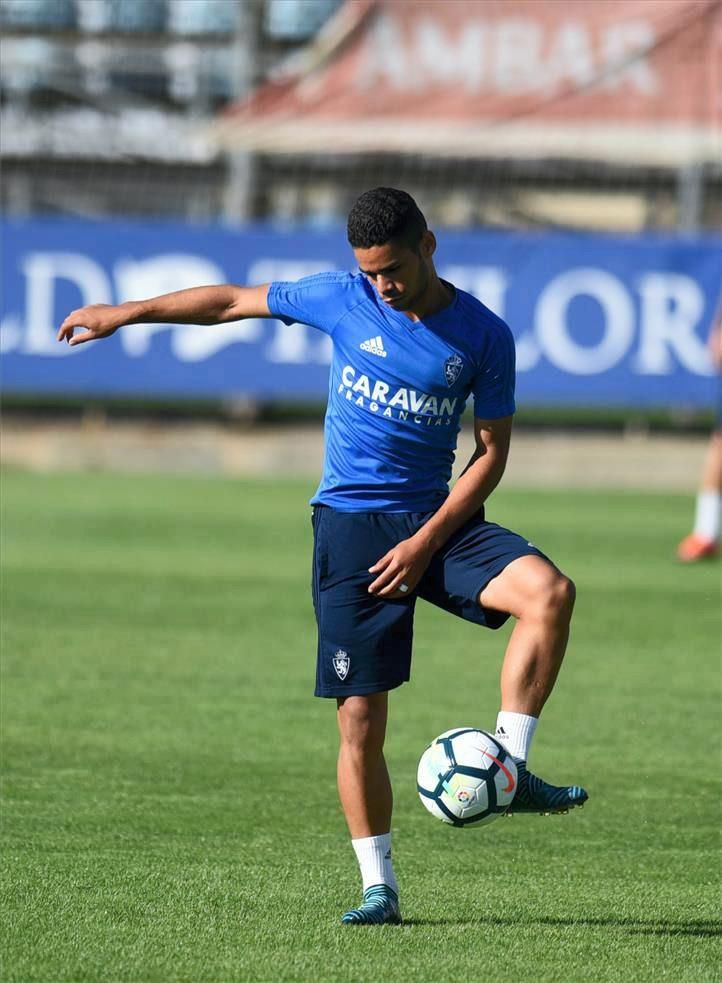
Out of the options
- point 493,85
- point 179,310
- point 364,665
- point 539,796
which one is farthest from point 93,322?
point 493,85

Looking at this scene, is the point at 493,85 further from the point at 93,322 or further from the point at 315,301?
the point at 93,322

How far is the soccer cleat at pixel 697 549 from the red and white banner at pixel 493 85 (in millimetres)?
9077

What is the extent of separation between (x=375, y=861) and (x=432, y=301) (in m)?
1.70

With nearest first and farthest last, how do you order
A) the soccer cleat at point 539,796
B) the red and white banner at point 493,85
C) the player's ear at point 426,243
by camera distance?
the soccer cleat at point 539,796
the player's ear at point 426,243
the red and white banner at point 493,85

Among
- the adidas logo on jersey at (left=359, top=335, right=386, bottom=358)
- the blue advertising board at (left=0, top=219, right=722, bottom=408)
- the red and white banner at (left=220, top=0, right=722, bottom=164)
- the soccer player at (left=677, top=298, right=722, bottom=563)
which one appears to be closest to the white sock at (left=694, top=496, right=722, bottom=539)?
the soccer player at (left=677, top=298, right=722, bottom=563)

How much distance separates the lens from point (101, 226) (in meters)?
20.6

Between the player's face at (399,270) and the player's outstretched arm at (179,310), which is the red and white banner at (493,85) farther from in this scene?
the player's face at (399,270)

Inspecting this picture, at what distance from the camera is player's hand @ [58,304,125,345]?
5559mm

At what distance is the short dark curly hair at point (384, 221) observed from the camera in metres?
5.25

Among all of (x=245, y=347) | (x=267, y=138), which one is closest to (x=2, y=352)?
(x=245, y=347)

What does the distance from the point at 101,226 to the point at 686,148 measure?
7283mm

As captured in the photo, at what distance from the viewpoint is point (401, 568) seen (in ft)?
17.8

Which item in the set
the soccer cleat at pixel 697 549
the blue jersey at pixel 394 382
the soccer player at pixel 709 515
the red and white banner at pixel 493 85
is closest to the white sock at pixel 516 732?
the blue jersey at pixel 394 382

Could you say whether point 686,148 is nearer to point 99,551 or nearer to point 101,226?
point 101,226
